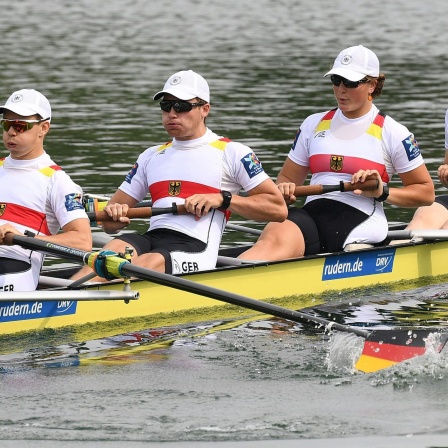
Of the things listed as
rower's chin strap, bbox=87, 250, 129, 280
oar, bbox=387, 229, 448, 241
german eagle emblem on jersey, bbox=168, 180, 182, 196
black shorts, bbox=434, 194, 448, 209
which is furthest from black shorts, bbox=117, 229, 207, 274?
black shorts, bbox=434, 194, 448, 209

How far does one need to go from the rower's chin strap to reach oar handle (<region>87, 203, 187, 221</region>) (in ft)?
3.78

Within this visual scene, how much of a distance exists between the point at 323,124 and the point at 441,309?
208 cm

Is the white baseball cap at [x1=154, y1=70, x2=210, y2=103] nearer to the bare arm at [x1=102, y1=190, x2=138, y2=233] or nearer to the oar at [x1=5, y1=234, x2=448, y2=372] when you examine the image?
the bare arm at [x1=102, y1=190, x2=138, y2=233]

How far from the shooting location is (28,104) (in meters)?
10.1

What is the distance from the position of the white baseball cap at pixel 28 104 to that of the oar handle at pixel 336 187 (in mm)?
2659

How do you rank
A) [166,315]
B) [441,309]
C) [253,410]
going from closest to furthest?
[253,410], [166,315], [441,309]

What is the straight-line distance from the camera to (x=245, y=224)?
15633 millimetres

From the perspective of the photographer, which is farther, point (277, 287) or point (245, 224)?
point (245, 224)

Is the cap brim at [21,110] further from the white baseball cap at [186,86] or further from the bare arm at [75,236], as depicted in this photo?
the white baseball cap at [186,86]

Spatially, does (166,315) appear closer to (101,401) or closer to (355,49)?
(101,401)

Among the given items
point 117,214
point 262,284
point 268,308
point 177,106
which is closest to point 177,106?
point 177,106

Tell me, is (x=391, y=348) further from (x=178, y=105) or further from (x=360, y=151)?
(x=360, y=151)

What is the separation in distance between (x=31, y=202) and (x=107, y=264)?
0.91 metres

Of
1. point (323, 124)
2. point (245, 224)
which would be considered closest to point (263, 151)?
point (245, 224)
